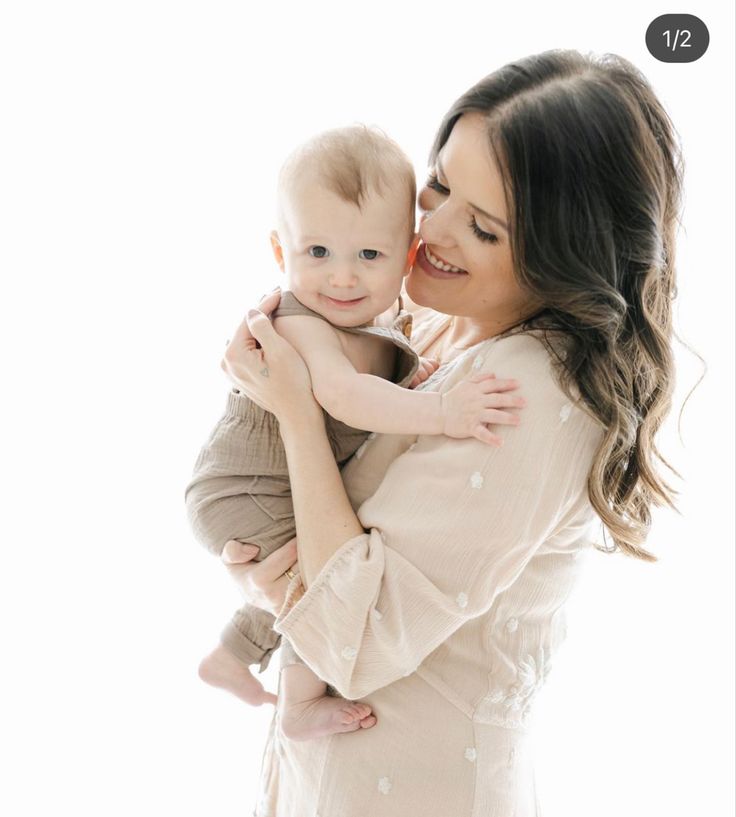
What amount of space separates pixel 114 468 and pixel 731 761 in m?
1.67

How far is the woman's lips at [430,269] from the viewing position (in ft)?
4.79

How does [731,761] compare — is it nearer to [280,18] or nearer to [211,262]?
[211,262]

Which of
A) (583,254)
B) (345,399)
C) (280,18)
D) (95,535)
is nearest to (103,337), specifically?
(95,535)

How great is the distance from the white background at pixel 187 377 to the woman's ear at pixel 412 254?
2.14 ft

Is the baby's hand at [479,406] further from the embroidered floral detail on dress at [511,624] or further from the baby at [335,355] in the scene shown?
the embroidered floral detail on dress at [511,624]

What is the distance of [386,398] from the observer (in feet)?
4.34

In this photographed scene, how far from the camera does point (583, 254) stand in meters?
1.32

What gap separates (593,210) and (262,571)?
0.65m

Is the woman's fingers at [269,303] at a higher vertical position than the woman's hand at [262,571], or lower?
higher

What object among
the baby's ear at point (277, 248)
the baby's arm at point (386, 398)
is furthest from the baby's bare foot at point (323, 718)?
the baby's ear at point (277, 248)

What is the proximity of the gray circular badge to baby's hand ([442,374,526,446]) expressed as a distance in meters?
1.41

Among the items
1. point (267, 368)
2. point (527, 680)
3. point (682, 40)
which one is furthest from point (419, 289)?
point (682, 40)

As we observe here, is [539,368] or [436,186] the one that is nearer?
[539,368]

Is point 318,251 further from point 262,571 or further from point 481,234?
point 262,571
